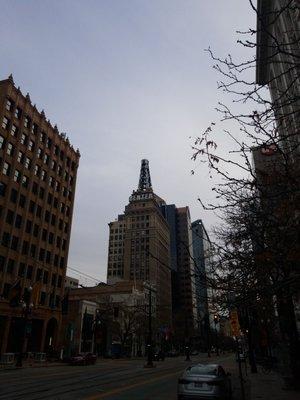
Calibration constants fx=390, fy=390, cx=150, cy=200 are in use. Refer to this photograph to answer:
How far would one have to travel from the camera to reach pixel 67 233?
71.4 meters

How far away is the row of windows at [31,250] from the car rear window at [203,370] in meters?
43.1

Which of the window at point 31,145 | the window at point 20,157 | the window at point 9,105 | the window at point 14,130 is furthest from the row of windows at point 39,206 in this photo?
the window at point 9,105

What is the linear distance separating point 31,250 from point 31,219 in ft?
15.6

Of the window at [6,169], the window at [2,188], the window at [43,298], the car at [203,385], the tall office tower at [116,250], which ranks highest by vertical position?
the tall office tower at [116,250]

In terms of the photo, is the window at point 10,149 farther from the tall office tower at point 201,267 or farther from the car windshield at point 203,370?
the car windshield at point 203,370

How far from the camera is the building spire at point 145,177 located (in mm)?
183462

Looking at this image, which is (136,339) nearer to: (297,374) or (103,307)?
(103,307)

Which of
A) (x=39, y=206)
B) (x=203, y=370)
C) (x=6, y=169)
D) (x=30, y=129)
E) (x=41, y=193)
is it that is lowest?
(x=203, y=370)

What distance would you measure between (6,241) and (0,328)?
1136 cm

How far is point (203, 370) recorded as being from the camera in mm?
14773

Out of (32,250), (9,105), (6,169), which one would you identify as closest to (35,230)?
(32,250)

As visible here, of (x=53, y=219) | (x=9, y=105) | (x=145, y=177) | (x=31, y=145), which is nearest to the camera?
(x=9, y=105)

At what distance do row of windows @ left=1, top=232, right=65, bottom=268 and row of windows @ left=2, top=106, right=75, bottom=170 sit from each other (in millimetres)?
15687

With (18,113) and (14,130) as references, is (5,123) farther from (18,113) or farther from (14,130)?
(18,113)
